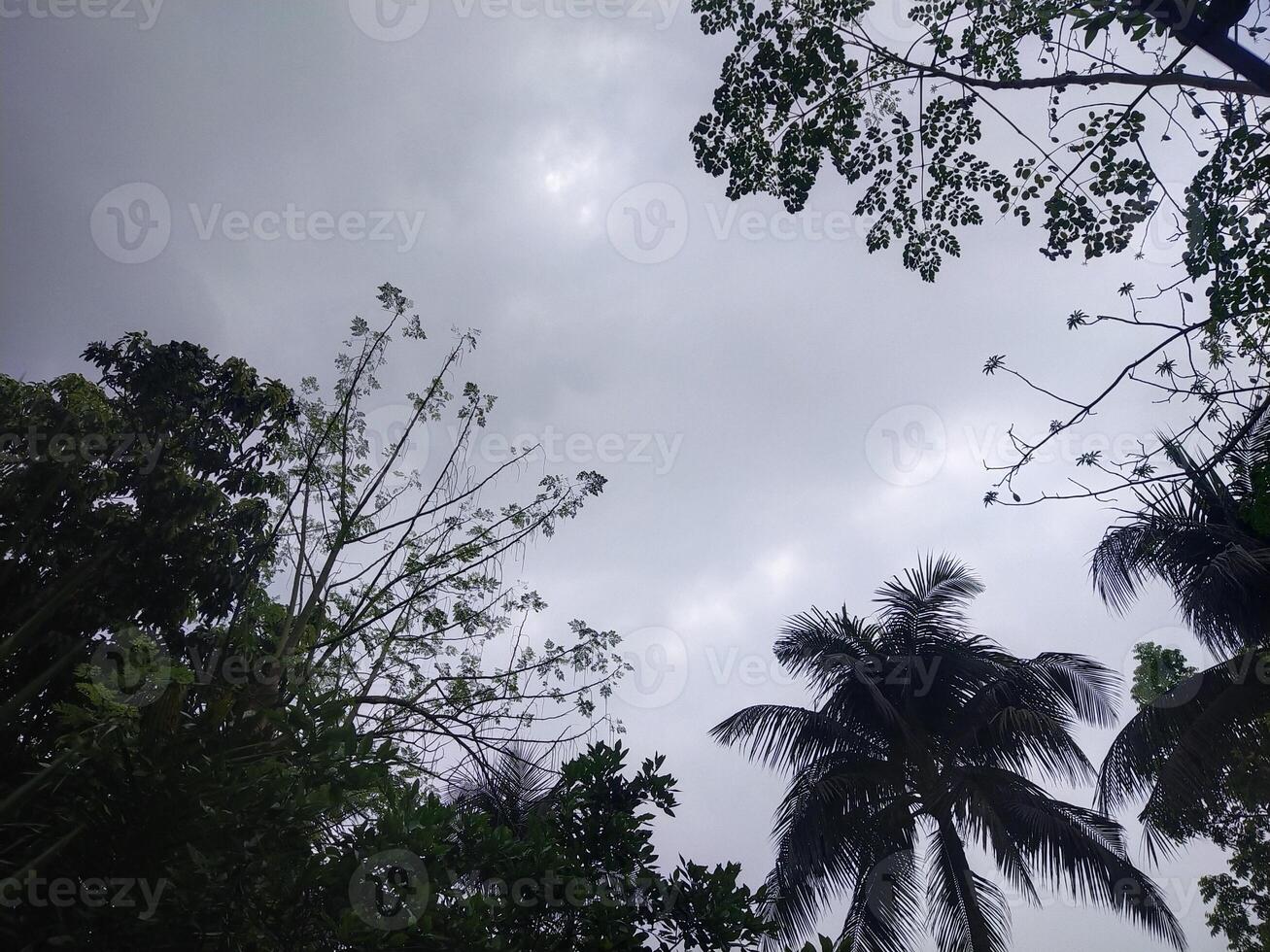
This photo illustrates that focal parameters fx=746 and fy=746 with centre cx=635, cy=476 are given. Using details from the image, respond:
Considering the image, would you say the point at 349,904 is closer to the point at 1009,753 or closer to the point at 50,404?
the point at 50,404

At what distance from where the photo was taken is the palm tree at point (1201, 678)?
11234 millimetres

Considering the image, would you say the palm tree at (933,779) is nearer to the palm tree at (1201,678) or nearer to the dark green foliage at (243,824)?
the palm tree at (1201,678)

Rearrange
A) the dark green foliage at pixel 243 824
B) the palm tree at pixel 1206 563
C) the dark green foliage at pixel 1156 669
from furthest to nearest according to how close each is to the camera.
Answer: the dark green foliage at pixel 1156 669
the palm tree at pixel 1206 563
the dark green foliage at pixel 243 824

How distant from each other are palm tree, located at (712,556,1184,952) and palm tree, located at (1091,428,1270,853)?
103cm

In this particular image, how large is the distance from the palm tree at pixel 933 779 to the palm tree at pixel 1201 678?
3.39 ft

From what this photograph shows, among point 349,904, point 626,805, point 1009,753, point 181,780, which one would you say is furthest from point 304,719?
point 1009,753

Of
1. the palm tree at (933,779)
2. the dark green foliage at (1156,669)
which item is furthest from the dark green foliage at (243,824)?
the dark green foliage at (1156,669)

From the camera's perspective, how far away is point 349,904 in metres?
3.93

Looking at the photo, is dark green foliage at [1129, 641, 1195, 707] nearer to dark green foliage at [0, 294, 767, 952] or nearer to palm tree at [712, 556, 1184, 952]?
palm tree at [712, 556, 1184, 952]

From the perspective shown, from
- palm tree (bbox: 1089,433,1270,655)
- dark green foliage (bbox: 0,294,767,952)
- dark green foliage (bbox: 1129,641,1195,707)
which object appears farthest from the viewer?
dark green foliage (bbox: 1129,641,1195,707)

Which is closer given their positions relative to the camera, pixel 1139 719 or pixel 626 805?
pixel 626 805

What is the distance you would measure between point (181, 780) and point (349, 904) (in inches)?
44.6

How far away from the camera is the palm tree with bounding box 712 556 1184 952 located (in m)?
12.4

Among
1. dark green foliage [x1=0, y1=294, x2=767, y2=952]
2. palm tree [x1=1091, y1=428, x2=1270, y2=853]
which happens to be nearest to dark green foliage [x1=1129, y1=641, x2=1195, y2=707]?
palm tree [x1=1091, y1=428, x2=1270, y2=853]
